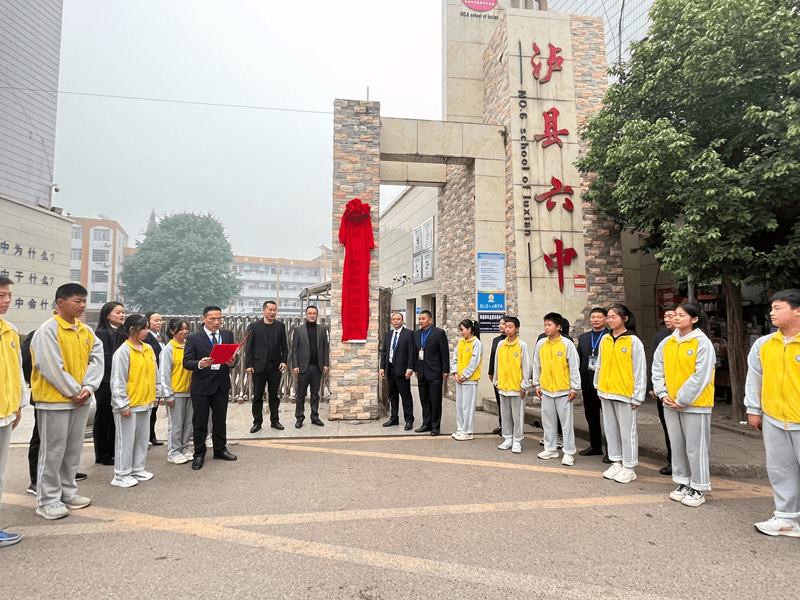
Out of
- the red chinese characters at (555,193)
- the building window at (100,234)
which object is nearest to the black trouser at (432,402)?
the red chinese characters at (555,193)

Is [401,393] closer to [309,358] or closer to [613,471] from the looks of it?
[309,358]

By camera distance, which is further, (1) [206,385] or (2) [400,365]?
(2) [400,365]

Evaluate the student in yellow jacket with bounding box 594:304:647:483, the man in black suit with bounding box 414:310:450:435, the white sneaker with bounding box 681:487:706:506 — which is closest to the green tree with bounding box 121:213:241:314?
the man in black suit with bounding box 414:310:450:435

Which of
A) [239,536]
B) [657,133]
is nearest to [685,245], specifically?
[657,133]

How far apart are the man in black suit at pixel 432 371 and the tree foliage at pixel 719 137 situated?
13.0 ft

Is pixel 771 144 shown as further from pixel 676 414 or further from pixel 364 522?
pixel 364 522

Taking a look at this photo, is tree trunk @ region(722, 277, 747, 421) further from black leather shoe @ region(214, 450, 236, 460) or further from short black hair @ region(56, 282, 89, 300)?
short black hair @ region(56, 282, 89, 300)

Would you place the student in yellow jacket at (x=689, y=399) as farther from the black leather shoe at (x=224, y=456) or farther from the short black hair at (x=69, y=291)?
the short black hair at (x=69, y=291)

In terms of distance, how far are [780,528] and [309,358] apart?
599 cm

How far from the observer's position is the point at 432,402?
7.00 m

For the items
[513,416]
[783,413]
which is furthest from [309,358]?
[783,413]

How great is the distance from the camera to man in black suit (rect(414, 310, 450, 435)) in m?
6.95

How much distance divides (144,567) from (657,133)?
8.14 meters

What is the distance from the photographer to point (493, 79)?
1029 centimetres
